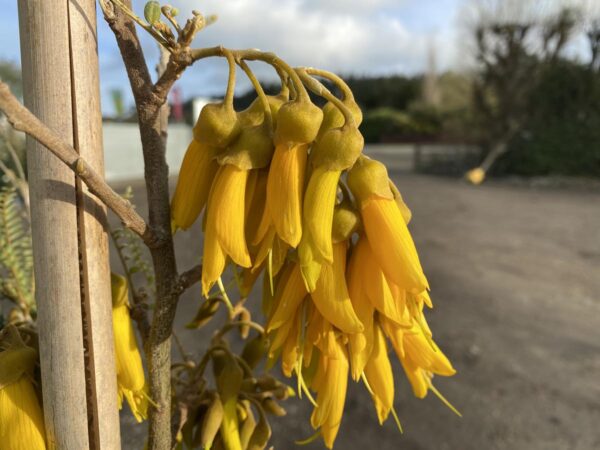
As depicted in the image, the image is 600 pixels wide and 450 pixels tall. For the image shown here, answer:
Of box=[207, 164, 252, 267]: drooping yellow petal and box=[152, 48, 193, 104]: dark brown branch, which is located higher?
box=[152, 48, 193, 104]: dark brown branch

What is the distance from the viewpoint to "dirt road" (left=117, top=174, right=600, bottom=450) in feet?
5.19

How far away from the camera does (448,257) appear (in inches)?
139

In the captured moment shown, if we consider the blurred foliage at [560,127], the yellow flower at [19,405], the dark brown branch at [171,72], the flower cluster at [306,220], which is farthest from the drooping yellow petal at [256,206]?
the blurred foliage at [560,127]

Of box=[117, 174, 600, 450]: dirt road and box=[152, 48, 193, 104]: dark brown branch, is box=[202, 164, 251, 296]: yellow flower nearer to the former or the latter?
box=[152, 48, 193, 104]: dark brown branch

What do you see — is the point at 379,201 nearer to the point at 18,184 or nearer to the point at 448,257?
the point at 18,184

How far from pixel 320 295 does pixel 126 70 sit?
0.84 ft

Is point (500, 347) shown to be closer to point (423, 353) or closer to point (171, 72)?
point (423, 353)

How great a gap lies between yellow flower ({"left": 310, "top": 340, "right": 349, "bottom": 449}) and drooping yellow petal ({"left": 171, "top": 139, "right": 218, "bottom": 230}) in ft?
0.61

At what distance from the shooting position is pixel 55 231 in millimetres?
448

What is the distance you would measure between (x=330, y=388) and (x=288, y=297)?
116 millimetres

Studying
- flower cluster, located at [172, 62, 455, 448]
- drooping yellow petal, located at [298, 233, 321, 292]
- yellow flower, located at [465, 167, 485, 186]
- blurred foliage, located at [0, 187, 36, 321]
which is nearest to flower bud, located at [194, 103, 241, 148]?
flower cluster, located at [172, 62, 455, 448]

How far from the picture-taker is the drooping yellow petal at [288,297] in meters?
0.48

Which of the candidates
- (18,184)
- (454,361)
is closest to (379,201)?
(18,184)

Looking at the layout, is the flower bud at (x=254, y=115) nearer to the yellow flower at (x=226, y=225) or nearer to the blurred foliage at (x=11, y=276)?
the yellow flower at (x=226, y=225)
